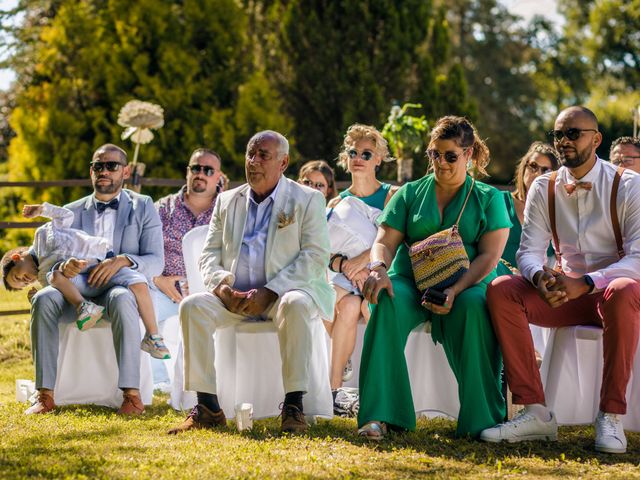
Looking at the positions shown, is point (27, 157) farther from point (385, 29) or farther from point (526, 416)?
point (526, 416)

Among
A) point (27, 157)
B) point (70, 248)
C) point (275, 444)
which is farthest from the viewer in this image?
point (27, 157)

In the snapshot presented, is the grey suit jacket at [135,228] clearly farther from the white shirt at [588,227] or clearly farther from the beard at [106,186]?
the white shirt at [588,227]

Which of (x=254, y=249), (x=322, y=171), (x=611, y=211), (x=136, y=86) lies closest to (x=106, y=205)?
(x=254, y=249)

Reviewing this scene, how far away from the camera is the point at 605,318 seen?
4.82m

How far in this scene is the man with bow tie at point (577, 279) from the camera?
4742 millimetres

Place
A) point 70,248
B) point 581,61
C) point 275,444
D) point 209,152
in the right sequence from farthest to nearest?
point 581,61 → point 209,152 → point 70,248 → point 275,444

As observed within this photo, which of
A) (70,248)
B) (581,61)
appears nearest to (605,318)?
(70,248)

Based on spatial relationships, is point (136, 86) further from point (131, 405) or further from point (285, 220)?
point (285, 220)

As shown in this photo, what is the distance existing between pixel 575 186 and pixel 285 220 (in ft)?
5.54

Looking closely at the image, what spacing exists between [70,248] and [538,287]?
3068mm

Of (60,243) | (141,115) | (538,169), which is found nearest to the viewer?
(60,243)

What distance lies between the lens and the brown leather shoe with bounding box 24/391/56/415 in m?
5.90

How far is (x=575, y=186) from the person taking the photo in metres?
5.20

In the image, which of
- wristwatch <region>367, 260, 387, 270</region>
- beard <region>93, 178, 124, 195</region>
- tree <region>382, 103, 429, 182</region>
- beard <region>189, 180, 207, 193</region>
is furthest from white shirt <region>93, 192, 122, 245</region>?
tree <region>382, 103, 429, 182</region>
